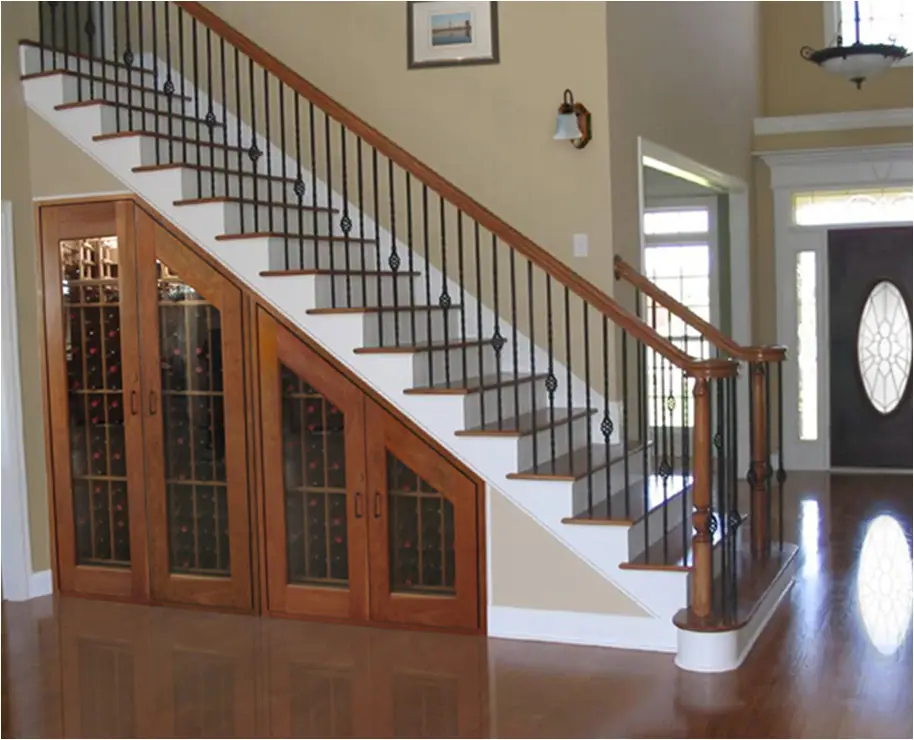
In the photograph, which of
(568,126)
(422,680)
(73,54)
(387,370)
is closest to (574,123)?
(568,126)

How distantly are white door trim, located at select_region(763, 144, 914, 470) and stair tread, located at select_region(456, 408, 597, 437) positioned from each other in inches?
146

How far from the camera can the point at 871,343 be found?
8500 mm

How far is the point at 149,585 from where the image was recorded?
5309mm

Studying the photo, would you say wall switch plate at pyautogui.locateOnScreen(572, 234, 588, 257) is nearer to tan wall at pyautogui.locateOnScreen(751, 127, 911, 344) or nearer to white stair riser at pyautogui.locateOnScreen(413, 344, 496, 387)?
white stair riser at pyautogui.locateOnScreen(413, 344, 496, 387)

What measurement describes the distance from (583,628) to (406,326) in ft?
5.49

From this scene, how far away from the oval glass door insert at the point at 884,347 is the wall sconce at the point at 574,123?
391cm

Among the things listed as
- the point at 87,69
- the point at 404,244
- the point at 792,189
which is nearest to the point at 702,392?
the point at 404,244

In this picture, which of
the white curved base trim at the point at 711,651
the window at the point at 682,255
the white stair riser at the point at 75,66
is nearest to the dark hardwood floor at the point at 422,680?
the white curved base trim at the point at 711,651

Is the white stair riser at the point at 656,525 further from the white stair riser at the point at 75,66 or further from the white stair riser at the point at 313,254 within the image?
the white stair riser at the point at 75,66

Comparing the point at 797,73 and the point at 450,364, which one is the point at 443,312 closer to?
the point at 450,364

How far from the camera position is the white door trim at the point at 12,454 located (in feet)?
17.4

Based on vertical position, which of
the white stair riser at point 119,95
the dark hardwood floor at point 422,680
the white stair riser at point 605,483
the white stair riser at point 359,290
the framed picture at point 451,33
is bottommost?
the dark hardwood floor at point 422,680

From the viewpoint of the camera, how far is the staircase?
4.51 meters

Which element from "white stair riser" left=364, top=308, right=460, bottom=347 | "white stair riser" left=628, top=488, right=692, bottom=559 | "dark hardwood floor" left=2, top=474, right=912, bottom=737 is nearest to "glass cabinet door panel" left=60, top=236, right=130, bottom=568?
"dark hardwood floor" left=2, top=474, right=912, bottom=737
